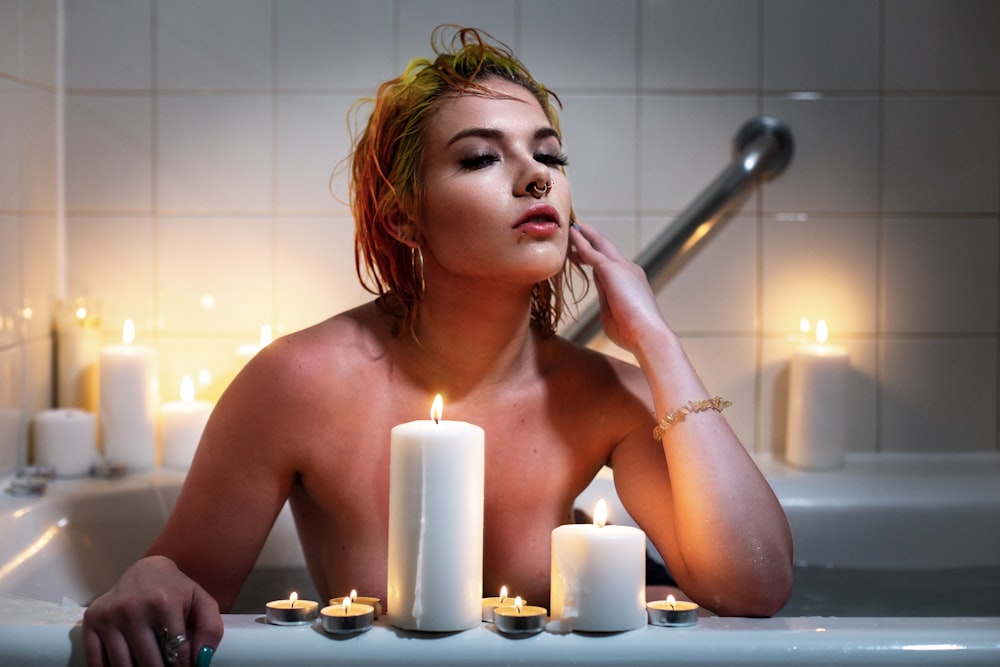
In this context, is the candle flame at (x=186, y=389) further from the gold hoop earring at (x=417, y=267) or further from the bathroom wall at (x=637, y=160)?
the gold hoop earring at (x=417, y=267)

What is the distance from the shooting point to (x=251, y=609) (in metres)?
1.87

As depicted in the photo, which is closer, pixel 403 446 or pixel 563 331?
pixel 403 446

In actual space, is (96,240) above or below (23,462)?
above

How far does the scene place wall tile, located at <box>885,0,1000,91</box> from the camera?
83.8 inches

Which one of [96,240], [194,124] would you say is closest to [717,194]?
[194,124]

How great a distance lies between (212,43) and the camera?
2102 mm

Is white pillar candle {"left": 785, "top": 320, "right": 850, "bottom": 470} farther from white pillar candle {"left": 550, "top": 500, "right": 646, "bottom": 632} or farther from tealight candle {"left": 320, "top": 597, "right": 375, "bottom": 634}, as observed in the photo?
tealight candle {"left": 320, "top": 597, "right": 375, "bottom": 634}

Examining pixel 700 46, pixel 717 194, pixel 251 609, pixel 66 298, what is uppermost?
pixel 700 46

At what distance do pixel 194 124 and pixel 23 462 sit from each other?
0.68m

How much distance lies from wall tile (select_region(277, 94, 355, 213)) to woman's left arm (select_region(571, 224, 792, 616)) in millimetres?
833

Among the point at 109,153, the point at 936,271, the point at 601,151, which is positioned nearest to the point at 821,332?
the point at 936,271

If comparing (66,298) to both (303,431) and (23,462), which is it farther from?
(303,431)

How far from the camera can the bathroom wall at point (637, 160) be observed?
6.89 feet

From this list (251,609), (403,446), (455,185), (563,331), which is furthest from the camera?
(563,331)
